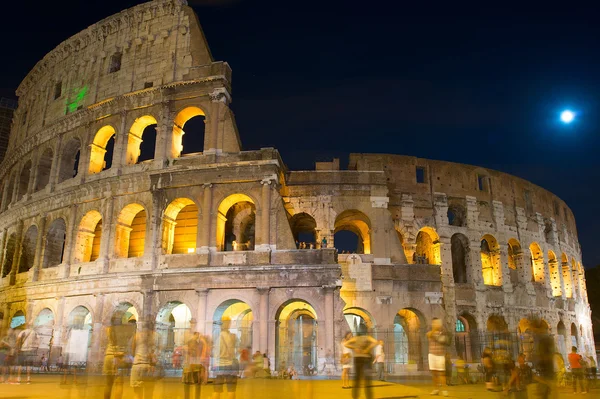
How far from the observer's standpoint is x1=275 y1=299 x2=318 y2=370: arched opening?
Answer: 19750 mm

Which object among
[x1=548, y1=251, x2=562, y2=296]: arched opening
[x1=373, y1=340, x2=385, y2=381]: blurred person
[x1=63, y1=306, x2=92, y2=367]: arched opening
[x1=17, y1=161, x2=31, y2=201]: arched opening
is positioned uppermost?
[x1=17, y1=161, x2=31, y2=201]: arched opening

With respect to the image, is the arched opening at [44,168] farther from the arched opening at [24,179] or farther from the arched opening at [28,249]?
the arched opening at [28,249]

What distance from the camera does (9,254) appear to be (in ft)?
83.8

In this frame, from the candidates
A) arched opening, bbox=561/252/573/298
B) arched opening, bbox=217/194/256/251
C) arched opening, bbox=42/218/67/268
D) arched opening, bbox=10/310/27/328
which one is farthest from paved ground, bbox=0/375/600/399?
arched opening, bbox=561/252/573/298

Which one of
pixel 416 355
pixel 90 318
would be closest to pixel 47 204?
pixel 90 318

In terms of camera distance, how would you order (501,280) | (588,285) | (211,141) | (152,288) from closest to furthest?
(152,288) < (211,141) < (501,280) < (588,285)

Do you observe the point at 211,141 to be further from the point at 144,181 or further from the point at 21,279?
the point at 21,279

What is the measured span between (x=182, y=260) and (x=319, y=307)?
560 centimetres

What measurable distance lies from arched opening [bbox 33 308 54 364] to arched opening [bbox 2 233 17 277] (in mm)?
→ 4814

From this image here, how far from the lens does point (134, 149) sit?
22516mm

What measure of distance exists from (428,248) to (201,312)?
12909 millimetres

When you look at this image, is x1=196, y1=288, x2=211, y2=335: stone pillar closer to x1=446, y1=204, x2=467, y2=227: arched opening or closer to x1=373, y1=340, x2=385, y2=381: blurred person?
x1=373, y1=340, x2=385, y2=381: blurred person

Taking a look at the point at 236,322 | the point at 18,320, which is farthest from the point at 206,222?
the point at 18,320

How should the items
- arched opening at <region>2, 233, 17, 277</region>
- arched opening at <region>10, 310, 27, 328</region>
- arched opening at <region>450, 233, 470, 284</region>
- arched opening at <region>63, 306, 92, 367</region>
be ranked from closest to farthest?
arched opening at <region>63, 306, 92, 367</region>, arched opening at <region>10, 310, 27, 328</region>, arched opening at <region>2, 233, 17, 277</region>, arched opening at <region>450, 233, 470, 284</region>
